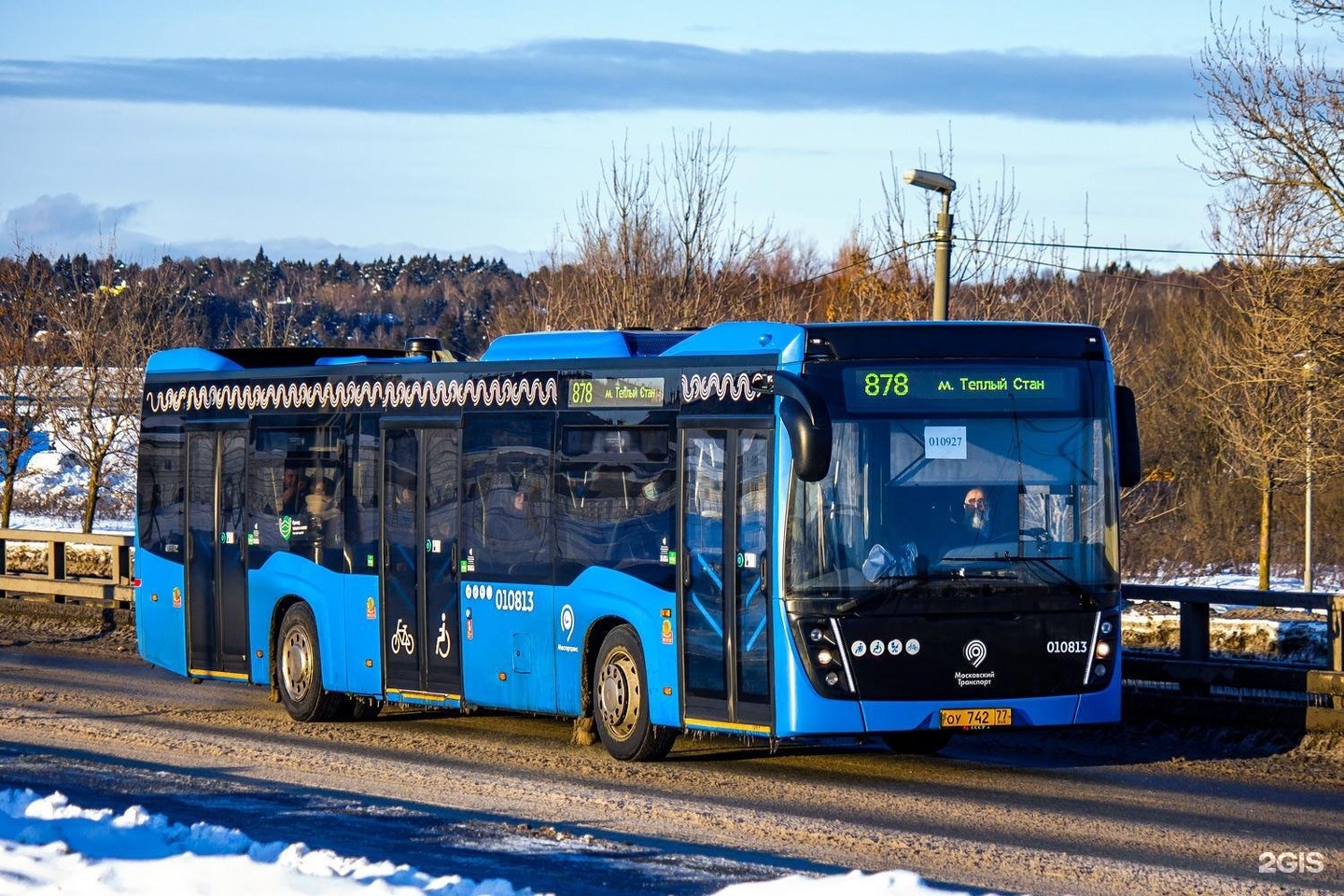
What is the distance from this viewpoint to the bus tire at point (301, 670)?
16562 millimetres

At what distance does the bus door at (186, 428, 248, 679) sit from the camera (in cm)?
1766

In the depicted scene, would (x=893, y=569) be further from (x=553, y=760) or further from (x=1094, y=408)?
(x=553, y=760)

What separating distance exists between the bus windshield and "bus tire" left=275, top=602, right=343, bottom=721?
5.98 m

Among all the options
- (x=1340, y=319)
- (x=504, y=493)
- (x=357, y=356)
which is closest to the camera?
(x=504, y=493)

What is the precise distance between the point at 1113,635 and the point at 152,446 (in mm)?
10269

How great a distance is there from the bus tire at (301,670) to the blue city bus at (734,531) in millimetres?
41

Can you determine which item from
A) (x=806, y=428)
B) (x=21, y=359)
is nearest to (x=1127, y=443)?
(x=806, y=428)

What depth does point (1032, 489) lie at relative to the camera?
40.1 feet

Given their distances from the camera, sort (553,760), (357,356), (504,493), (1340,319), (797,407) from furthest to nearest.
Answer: (1340,319) < (357,356) < (504,493) < (553,760) < (797,407)

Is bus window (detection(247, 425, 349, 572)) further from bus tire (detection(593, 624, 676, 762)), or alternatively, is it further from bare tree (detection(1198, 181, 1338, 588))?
bare tree (detection(1198, 181, 1338, 588))

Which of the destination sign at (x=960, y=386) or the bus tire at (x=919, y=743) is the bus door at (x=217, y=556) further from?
the destination sign at (x=960, y=386)

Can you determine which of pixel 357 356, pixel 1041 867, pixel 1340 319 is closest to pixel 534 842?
pixel 1041 867

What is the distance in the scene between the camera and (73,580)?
26.2 m

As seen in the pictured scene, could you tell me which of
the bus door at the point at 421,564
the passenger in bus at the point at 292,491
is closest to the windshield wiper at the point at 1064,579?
the bus door at the point at 421,564
